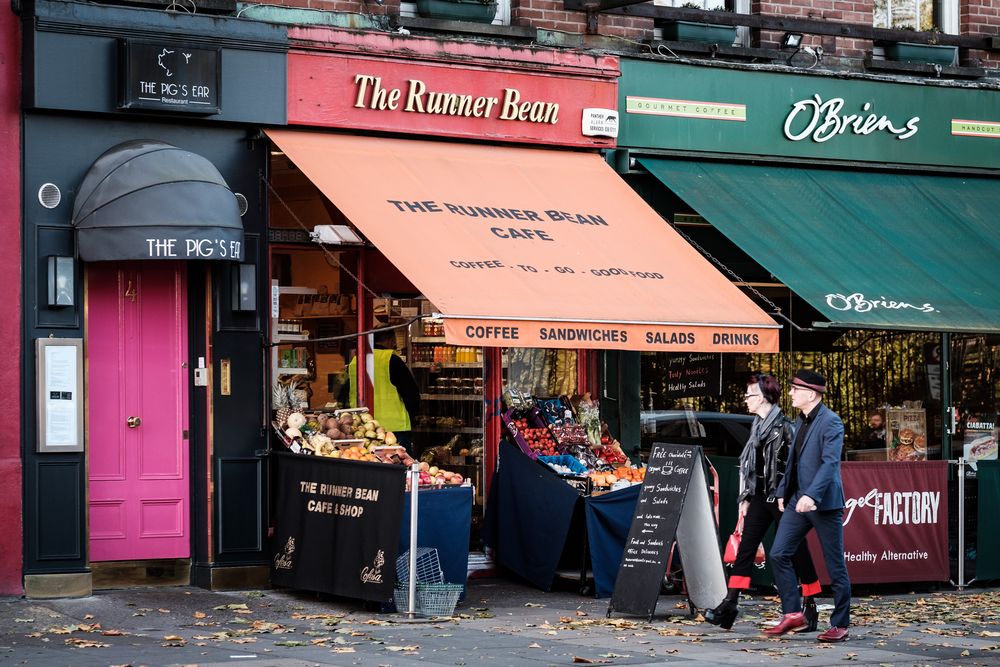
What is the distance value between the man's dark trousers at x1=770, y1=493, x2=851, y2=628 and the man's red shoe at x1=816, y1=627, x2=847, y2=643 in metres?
0.31

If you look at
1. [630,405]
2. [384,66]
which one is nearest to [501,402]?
[630,405]

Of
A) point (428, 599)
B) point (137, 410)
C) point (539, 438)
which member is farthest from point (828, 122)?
point (137, 410)

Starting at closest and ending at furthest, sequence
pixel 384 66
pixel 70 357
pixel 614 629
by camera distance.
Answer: pixel 614 629, pixel 70 357, pixel 384 66

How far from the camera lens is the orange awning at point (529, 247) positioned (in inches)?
473

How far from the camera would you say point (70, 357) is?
39.7 ft

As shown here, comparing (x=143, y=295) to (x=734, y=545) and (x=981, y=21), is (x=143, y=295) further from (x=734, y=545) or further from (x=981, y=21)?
(x=981, y=21)

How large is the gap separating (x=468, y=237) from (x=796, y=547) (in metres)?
3.59

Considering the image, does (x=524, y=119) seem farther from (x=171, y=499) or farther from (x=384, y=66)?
(x=171, y=499)

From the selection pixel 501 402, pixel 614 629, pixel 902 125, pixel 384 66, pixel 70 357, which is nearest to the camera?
pixel 614 629

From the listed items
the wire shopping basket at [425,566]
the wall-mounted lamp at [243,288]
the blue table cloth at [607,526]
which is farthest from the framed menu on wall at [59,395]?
the blue table cloth at [607,526]

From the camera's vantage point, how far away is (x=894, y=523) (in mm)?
13633

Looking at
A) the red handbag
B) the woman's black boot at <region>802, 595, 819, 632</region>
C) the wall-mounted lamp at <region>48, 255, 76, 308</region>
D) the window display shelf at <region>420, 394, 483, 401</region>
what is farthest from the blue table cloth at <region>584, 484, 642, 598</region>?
the wall-mounted lamp at <region>48, 255, 76, 308</region>

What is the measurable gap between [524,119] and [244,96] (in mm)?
2631

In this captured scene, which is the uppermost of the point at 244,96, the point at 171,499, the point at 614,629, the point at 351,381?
the point at 244,96
